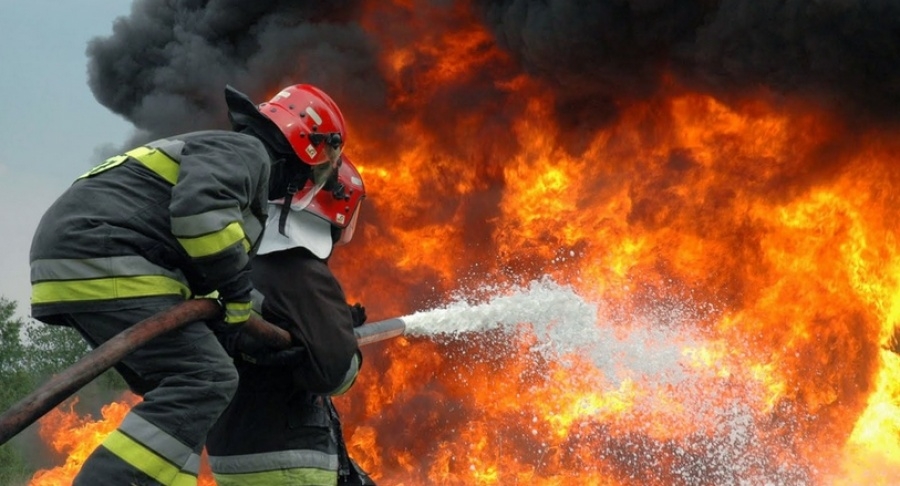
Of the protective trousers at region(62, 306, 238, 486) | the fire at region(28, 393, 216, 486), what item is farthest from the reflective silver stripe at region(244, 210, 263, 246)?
the fire at region(28, 393, 216, 486)

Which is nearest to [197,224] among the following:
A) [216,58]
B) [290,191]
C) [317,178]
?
[290,191]

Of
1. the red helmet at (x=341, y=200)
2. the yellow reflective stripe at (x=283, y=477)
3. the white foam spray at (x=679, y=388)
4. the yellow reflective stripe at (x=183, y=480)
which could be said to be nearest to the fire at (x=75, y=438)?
the white foam spray at (x=679, y=388)

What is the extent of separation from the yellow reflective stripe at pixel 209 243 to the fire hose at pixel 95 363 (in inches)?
9.5

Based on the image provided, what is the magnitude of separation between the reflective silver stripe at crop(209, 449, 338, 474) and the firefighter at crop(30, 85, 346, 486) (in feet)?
1.90

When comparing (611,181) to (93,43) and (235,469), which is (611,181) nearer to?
(235,469)

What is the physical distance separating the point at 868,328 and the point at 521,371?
3.48 meters

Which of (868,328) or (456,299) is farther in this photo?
(456,299)

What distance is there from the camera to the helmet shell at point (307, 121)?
3975 millimetres

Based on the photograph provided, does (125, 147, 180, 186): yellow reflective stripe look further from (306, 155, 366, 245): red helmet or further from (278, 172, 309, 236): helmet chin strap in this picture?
(306, 155, 366, 245): red helmet

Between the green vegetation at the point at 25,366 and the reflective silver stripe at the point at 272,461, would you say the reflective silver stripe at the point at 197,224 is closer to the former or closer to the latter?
the reflective silver stripe at the point at 272,461

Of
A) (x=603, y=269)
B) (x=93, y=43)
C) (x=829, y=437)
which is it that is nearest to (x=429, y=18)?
(x=603, y=269)

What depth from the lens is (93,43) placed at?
1269 centimetres

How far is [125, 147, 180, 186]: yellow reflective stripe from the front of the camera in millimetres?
3377

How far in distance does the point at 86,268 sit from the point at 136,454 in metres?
0.69
